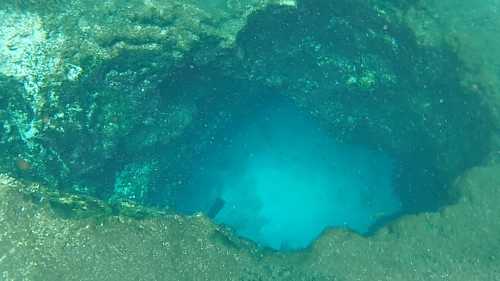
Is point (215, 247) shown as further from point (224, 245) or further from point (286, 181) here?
point (286, 181)

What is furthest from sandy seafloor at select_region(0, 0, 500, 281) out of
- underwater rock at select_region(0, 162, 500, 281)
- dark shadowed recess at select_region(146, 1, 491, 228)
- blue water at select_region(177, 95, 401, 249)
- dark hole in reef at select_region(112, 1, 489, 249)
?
blue water at select_region(177, 95, 401, 249)

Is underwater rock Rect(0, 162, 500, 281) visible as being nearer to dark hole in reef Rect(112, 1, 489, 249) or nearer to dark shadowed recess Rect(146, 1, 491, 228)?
dark shadowed recess Rect(146, 1, 491, 228)

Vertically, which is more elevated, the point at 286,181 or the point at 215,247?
the point at 215,247

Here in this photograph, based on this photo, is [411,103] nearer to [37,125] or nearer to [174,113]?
[174,113]

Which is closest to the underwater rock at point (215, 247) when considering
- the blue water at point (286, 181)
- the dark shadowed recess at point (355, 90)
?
the dark shadowed recess at point (355, 90)

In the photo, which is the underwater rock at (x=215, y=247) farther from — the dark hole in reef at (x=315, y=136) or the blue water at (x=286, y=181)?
the blue water at (x=286, y=181)

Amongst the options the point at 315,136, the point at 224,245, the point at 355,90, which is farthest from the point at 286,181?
the point at 224,245
